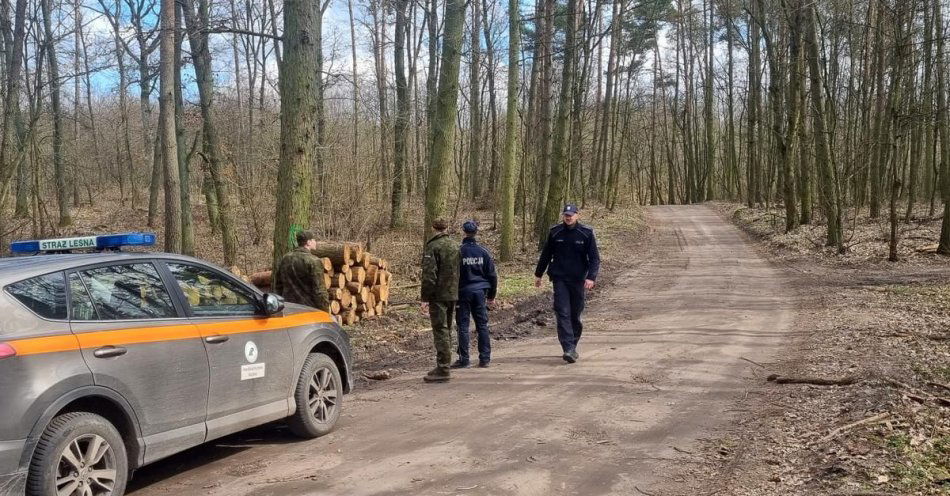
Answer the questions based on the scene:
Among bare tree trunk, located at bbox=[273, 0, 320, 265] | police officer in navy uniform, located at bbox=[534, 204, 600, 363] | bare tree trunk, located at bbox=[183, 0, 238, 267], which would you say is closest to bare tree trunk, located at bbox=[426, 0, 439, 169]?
bare tree trunk, located at bbox=[183, 0, 238, 267]

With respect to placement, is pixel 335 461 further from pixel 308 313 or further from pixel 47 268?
pixel 47 268

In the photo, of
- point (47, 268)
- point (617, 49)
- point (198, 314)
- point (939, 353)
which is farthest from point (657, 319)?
point (617, 49)

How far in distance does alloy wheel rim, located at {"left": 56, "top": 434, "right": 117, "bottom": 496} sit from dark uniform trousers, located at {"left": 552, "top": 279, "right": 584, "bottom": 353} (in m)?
5.44

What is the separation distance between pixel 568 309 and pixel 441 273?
5.73 ft

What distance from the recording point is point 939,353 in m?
7.68

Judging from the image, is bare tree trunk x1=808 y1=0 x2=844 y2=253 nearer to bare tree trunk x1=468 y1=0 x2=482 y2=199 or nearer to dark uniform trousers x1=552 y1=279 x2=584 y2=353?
bare tree trunk x1=468 y1=0 x2=482 y2=199

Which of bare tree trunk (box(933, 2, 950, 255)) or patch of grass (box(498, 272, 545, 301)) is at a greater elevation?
bare tree trunk (box(933, 2, 950, 255))

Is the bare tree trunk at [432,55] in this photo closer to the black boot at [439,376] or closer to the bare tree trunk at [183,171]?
the bare tree trunk at [183,171]

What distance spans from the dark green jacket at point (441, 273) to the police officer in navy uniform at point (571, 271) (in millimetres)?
1171

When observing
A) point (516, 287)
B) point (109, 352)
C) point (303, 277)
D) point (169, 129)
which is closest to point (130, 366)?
point (109, 352)

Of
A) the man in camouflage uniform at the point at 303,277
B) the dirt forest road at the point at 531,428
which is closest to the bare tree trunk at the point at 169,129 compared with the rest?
the man in camouflage uniform at the point at 303,277

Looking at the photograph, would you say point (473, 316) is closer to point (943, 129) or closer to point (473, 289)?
point (473, 289)

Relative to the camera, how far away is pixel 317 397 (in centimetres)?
593

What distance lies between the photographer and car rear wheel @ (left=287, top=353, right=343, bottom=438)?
225 inches
